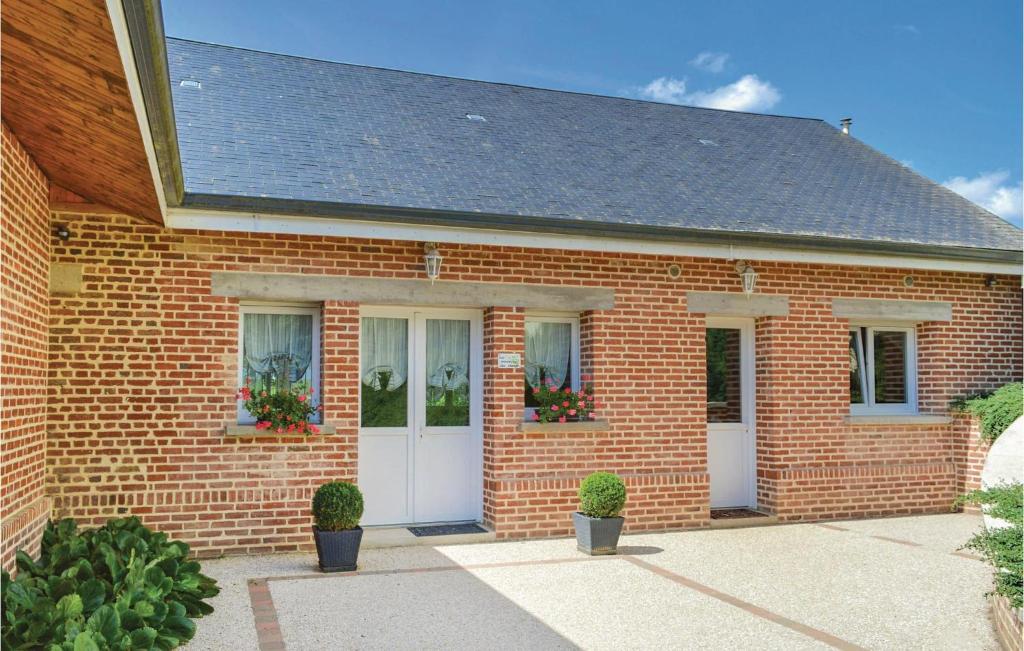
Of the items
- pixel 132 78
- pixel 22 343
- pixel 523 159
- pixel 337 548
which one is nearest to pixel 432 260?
pixel 523 159

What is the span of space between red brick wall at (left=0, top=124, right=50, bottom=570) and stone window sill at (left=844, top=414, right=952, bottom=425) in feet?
27.1

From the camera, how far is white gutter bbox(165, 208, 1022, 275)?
24.0 feet

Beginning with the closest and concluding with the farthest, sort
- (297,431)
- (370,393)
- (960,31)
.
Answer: (297,431), (370,393), (960,31)

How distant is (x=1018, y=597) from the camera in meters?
4.44

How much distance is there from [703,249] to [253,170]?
4.52 m

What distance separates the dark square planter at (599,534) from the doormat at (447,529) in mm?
1182

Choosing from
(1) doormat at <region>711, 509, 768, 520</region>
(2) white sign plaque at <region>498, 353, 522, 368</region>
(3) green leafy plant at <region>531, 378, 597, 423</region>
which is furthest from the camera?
(1) doormat at <region>711, 509, 768, 520</region>

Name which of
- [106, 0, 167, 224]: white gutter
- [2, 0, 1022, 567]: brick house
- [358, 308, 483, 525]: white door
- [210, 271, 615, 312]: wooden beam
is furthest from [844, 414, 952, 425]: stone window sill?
[106, 0, 167, 224]: white gutter

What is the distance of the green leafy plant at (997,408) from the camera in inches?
384

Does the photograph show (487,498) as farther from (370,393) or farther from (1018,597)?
(1018,597)

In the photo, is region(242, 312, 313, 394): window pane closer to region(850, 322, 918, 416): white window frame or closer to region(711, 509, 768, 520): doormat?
region(711, 509, 768, 520): doormat

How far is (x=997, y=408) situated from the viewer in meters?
9.95

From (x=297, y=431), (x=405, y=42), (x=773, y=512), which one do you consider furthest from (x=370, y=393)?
(x=405, y=42)

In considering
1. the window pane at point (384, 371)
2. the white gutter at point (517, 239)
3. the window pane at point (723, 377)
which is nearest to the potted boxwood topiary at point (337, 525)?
the window pane at point (384, 371)
